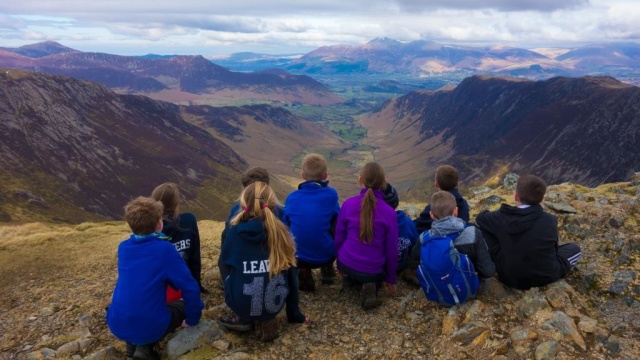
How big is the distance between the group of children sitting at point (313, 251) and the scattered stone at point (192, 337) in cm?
25

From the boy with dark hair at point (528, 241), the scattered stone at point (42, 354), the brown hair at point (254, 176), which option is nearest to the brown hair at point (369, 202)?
the brown hair at point (254, 176)

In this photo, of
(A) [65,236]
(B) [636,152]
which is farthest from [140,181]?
(B) [636,152]

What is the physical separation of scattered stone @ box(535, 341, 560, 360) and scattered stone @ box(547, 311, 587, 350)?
1.64 feet

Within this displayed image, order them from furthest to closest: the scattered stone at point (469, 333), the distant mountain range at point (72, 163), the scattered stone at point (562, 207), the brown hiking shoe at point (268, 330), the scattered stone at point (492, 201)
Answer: the distant mountain range at point (72, 163)
the scattered stone at point (492, 201)
the scattered stone at point (562, 207)
the brown hiking shoe at point (268, 330)
the scattered stone at point (469, 333)

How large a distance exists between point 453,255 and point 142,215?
6794mm

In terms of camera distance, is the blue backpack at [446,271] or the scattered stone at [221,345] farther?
the blue backpack at [446,271]

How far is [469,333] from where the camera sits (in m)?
8.91

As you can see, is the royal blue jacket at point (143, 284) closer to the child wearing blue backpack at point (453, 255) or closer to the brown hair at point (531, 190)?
the child wearing blue backpack at point (453, 255)

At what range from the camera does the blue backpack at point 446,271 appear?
927 centimetres

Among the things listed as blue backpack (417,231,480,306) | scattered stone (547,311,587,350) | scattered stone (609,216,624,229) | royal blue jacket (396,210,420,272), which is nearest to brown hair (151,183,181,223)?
royal blue jacket (396,210,420,272)

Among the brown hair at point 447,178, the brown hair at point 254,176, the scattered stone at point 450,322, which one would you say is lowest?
the scattered stone at point 450,322

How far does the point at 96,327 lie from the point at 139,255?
4736 mm

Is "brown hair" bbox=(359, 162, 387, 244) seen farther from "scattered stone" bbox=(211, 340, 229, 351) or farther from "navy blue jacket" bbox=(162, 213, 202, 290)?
"navy blue jacket" bbox=(162, 213, 202, 290)

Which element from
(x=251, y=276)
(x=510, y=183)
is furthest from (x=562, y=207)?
(x=510, y=183)
